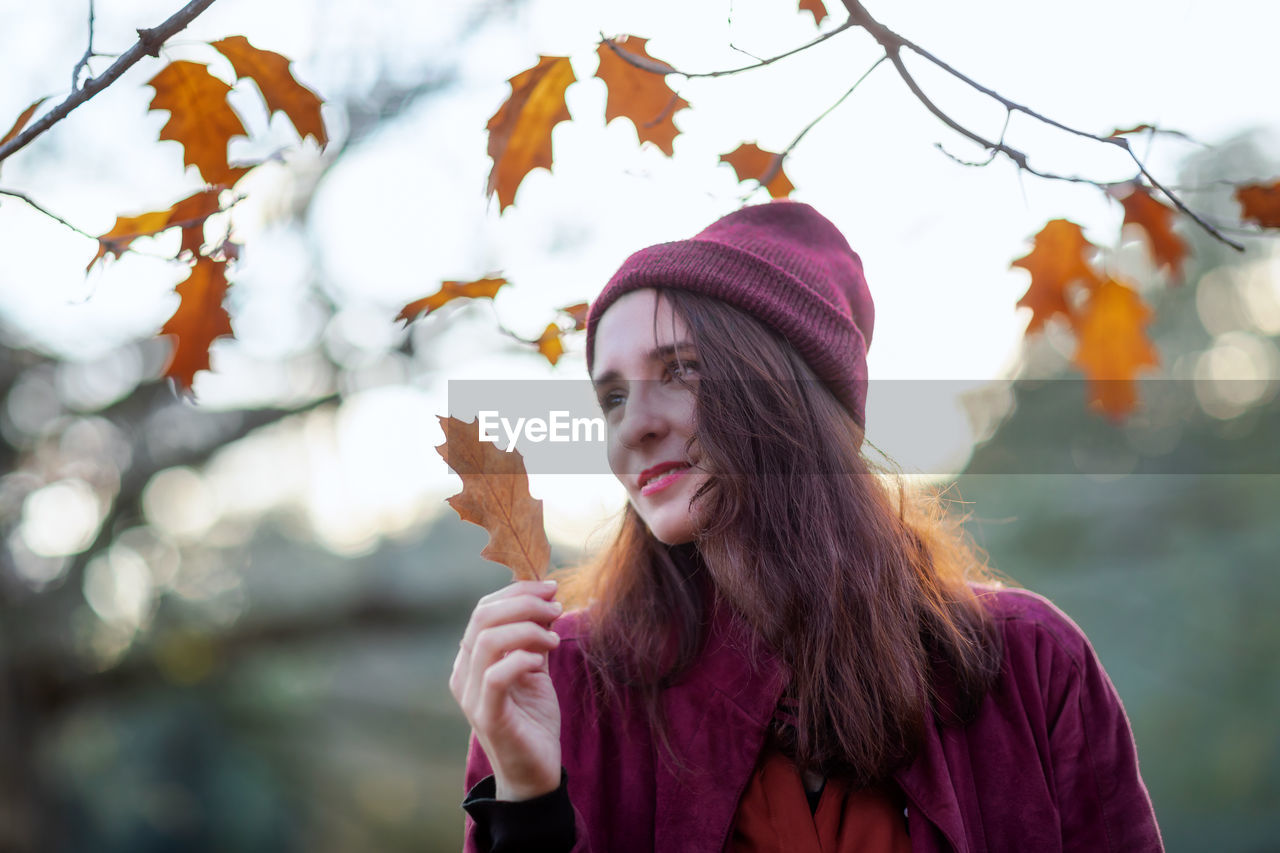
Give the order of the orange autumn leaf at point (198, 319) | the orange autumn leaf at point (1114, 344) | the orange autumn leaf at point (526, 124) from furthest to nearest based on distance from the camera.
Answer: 1. the orange autumn leaf at point (1114, 344)
2. the orange autumn leaf at point (526, 124)
3. the orange autumn leaf at point (198, 319)

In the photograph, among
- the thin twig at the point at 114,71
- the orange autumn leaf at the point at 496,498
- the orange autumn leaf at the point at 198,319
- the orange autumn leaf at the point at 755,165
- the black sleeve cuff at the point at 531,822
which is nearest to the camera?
the thin twig at the point at 114,71

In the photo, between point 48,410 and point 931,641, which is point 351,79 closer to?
point 48,410

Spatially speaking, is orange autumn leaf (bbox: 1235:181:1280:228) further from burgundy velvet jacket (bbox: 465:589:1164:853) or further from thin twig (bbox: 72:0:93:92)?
thin twig (bbox: 72:0:93:92)

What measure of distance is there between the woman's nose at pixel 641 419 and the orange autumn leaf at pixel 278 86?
70 cm

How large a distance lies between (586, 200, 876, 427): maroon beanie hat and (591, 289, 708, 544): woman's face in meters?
0.09

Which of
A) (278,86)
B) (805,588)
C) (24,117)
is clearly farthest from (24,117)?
(805,588)

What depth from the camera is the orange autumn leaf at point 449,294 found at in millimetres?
1556

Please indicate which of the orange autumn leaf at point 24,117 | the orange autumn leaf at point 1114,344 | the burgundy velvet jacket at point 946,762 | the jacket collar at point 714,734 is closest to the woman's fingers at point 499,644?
the burgundy velvet jacket at point 946,762

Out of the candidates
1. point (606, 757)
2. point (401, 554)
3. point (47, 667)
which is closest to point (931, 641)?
point (606, 757)

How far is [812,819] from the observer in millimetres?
1424

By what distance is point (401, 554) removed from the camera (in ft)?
26.6

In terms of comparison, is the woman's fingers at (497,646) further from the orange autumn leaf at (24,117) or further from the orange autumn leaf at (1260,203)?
the orange autumn leaf at (1260,203)

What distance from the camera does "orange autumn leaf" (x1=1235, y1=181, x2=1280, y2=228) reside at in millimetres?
1247

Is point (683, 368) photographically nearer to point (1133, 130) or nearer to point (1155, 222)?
point (1133, 130)
